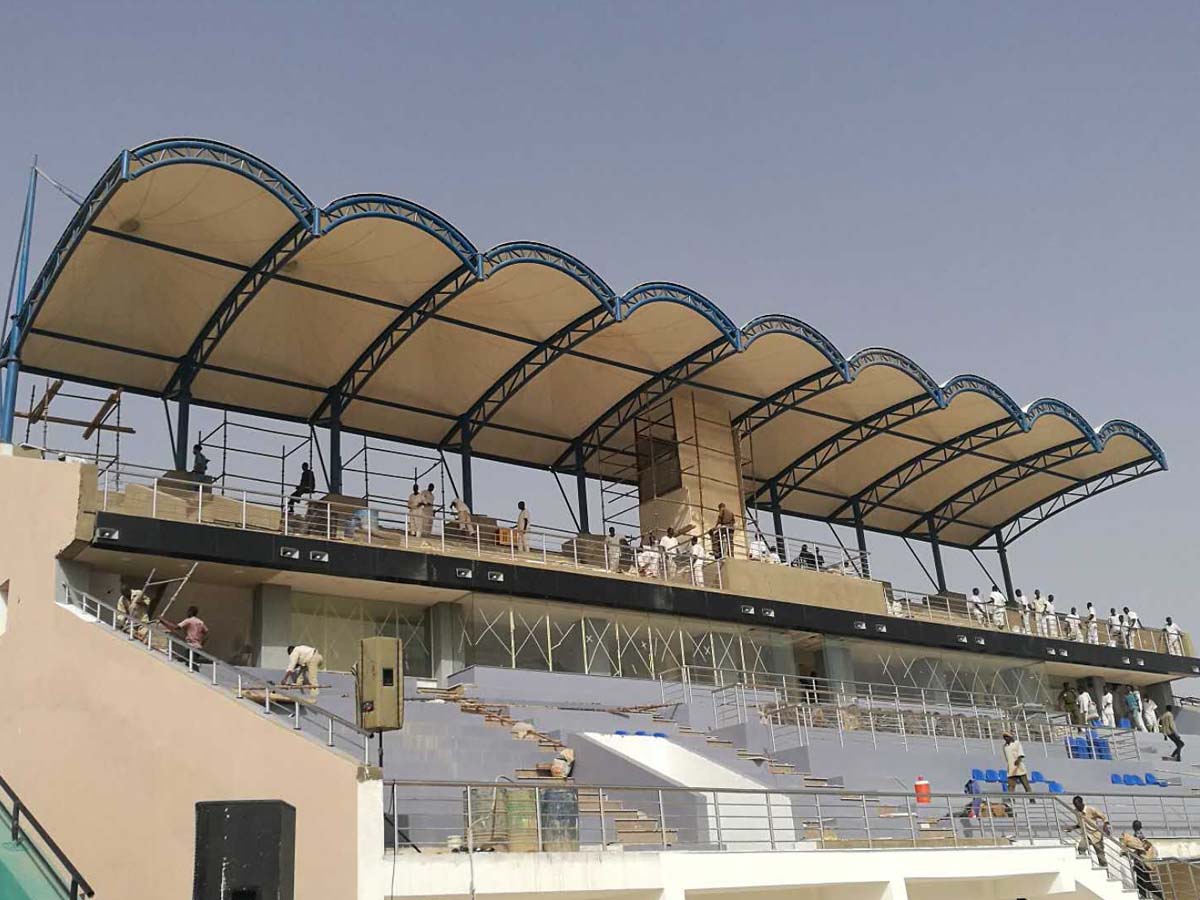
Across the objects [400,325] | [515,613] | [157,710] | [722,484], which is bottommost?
[157,710]

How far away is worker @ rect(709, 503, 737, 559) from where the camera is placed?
3859 cm

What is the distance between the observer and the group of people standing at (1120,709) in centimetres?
4694

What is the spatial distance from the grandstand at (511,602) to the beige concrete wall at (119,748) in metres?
0.07

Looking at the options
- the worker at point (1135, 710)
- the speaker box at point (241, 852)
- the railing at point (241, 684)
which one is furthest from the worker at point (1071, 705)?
the speaker box at point (241, 852)

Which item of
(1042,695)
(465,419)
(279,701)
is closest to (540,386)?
(465,419)

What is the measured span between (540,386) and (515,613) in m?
8.64

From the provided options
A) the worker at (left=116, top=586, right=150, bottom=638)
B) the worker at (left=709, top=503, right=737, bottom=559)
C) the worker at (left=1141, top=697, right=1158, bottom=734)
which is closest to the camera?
the worker at (left=116, top=586, right=150, bottom=638)

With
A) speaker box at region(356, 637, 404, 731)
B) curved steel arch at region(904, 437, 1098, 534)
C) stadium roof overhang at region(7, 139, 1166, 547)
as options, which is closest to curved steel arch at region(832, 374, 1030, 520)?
stadium roof overhang at region(7, 139, 1166, 547)

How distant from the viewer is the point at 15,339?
30297 mm

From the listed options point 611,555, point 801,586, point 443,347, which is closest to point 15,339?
point 443,347

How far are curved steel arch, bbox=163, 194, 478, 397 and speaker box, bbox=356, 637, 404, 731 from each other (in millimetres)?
15704

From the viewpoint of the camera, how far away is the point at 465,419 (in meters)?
39.1

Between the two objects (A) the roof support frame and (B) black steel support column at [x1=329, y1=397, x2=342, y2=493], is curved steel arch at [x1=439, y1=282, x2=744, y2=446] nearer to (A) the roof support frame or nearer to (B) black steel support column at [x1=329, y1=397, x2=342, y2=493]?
(B) black steel support column at [x1=329, y1=397, x2=342, y2=493]

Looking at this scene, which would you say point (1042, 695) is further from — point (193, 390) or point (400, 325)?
point (193, 390)
